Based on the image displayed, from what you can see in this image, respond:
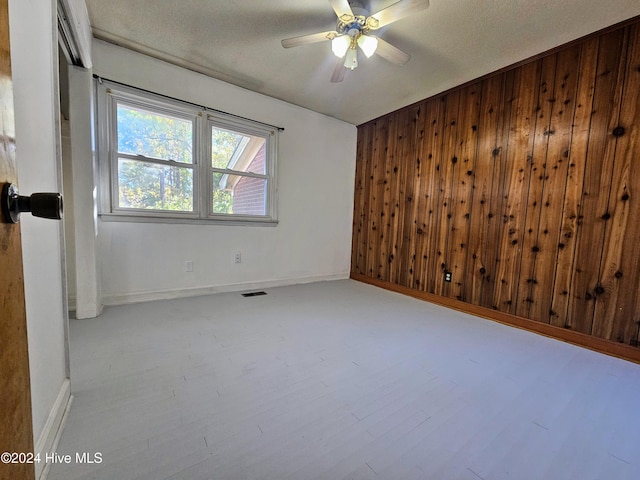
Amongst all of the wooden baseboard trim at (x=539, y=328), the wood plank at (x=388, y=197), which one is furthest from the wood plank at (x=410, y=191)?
the wooden baseboard trim at (x=539, y=328)

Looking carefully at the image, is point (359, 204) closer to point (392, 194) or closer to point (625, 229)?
point (392, 194)

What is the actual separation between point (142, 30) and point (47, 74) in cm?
161

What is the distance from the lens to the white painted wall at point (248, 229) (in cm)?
250

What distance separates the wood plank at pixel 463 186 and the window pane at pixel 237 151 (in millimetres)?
2327

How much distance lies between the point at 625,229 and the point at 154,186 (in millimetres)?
4053

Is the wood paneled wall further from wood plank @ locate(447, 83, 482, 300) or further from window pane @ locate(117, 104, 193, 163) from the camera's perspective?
window pane @ locate(117, 104, 193, 163)

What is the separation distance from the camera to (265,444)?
1.04 meters

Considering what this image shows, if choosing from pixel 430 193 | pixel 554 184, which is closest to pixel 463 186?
pixel 430 193

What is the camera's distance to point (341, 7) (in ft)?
5.65

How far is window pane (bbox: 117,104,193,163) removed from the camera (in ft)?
8.20

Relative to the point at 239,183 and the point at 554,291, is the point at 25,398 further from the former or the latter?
the point at 554,291

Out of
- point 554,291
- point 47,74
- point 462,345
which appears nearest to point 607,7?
point 554,291

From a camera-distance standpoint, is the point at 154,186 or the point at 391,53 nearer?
the point at 391,53

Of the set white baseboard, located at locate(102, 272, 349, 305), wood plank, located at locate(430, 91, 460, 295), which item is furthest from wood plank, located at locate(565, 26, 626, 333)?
white baseboard, located at locate(102, 272, 349, 305)
